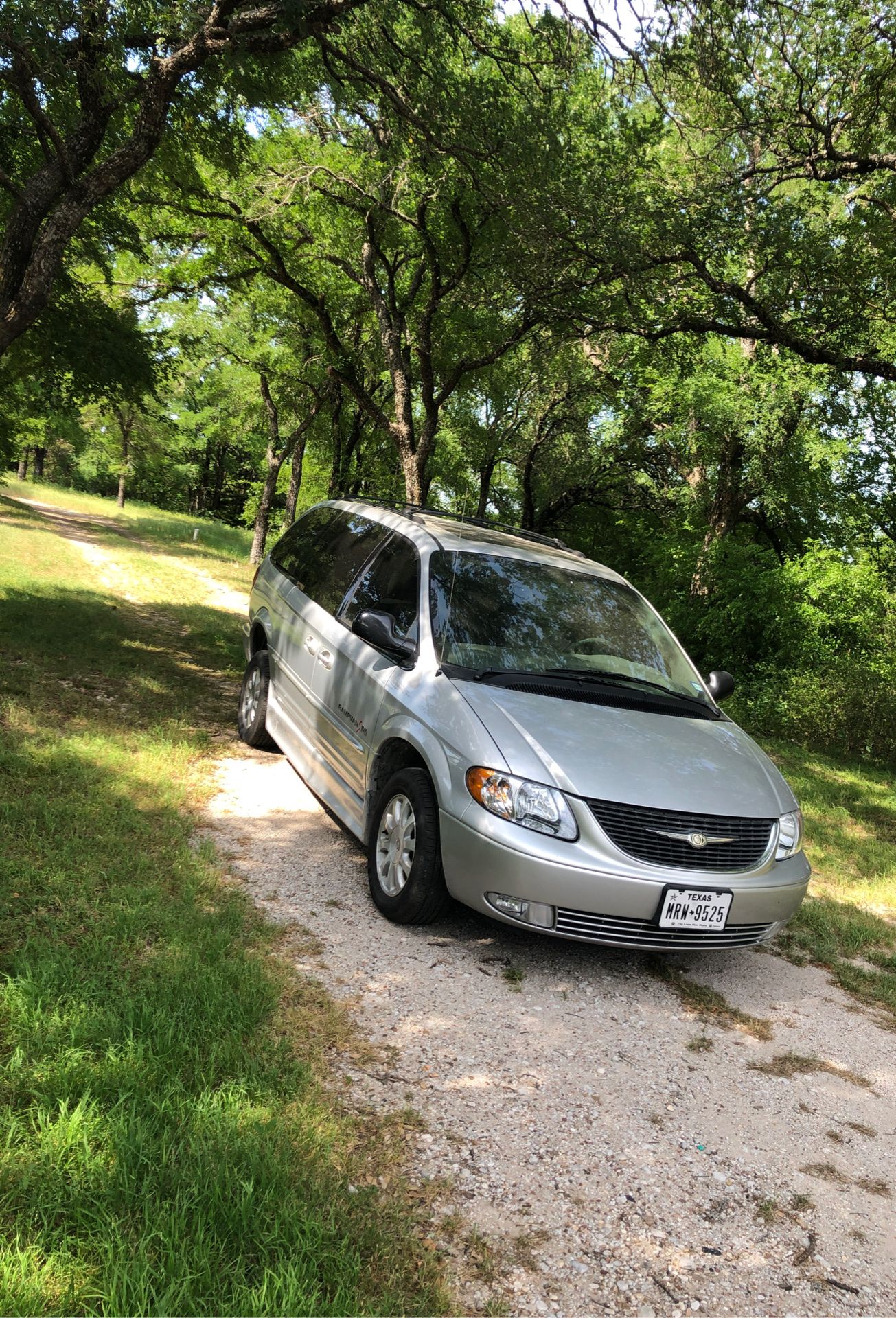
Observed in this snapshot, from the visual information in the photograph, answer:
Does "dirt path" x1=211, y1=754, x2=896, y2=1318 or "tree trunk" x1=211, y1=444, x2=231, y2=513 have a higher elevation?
"tree trunk" x1=211, y1=444, x2=231, y2=513

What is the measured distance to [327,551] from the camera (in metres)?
6.23

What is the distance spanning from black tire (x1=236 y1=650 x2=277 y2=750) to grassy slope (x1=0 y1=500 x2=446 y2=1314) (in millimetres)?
1485

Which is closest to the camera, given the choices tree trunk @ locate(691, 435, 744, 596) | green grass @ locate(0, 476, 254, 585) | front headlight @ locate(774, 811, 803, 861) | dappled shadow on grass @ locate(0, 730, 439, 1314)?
dappled shadow on grass @ locate(0, 730, 439, 1314)

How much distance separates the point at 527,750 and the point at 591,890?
2.16ft

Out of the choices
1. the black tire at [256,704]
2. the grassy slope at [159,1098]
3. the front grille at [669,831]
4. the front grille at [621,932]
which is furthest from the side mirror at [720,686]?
the black tire at [256,704]

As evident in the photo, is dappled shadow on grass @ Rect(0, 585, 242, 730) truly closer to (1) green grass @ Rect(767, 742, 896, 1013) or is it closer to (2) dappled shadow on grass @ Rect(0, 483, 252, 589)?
(1) green grass @ Rect(767, 742, 896, 1013)

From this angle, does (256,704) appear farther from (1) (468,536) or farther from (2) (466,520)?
(1) (468,536)

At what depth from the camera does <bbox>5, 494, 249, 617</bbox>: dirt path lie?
1631 cm

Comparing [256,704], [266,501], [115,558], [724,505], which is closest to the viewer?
[256,704]

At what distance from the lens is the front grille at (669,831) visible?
12.1ft

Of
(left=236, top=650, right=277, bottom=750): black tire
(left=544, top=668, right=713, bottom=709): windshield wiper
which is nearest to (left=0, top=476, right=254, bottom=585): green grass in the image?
(left=236, top=650, right=277, bottom=750): black tire

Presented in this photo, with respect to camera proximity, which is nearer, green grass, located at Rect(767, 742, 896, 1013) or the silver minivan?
the silver minivan

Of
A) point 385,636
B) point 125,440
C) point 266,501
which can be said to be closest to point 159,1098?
point 385,636

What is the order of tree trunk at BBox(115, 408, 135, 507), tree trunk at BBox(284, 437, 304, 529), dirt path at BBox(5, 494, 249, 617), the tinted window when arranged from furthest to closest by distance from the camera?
1. tree trunk at BBox(115, 408, 135, 507)
2. tree trunk at BBox(284, 437, 304, 529)
3. dirt path at BBox(5, 494, 249, 617)
4. the tinted window
